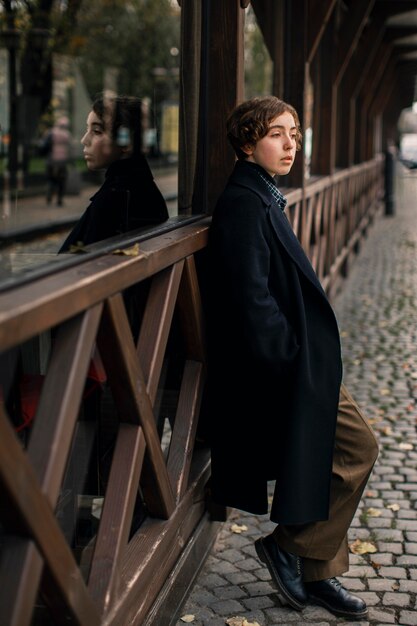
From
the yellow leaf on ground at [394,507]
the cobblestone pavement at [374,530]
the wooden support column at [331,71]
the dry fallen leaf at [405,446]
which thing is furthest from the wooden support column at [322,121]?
the yellow leaf on ground at [394,507]

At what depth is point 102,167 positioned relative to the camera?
3.43 m

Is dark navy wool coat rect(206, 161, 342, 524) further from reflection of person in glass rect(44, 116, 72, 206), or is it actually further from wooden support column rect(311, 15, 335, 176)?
reflection of person in glass rect(44, 116, 72, 206)

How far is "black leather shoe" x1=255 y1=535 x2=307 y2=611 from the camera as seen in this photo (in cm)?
353

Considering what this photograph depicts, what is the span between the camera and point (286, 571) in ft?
11.6

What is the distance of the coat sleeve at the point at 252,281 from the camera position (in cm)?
318

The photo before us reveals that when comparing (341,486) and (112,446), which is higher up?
(112,446)

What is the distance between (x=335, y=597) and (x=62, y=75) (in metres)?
19.8

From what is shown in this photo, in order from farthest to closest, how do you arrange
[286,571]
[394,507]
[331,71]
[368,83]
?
[368,83]
[331,71]
[394,507]
[286,571]

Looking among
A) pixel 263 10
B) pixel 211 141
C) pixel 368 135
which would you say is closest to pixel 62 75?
pixel 368 135

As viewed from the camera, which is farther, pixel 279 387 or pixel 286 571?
pixel 286 571

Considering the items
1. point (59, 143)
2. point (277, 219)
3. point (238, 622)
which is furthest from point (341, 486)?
point (59, 143)

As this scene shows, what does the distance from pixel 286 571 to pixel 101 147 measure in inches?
61.4

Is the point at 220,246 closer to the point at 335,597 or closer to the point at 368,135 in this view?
the point at 335,597

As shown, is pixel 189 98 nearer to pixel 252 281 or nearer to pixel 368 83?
pixel 252 281
